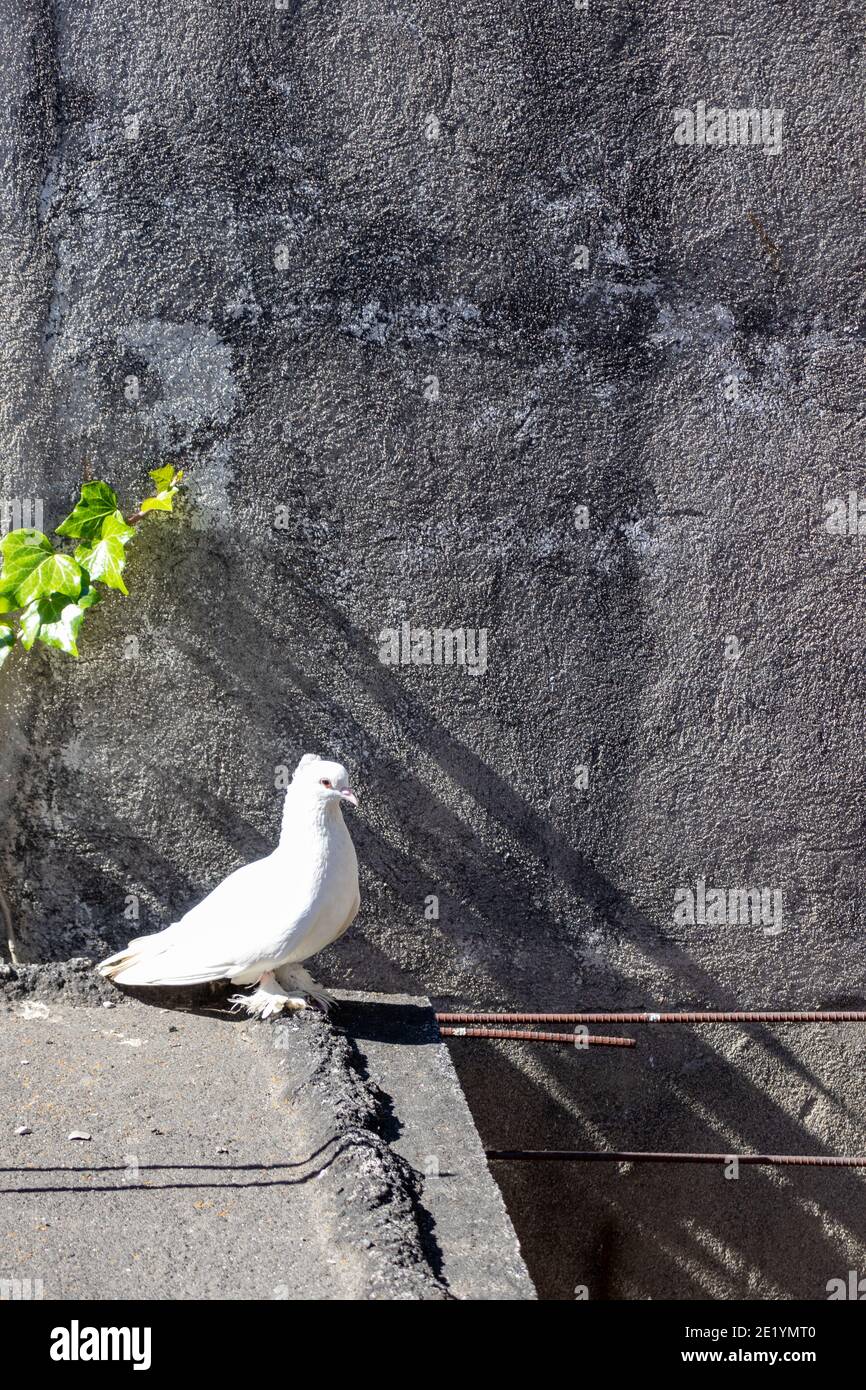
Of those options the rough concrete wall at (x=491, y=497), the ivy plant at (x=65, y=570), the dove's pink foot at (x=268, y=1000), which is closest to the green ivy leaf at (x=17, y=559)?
the ivy plant at (x=65, y=570)

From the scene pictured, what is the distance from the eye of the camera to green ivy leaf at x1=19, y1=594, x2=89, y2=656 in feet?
11.8

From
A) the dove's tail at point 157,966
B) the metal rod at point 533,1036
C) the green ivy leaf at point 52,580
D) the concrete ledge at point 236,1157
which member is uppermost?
the green ivy leaf at point 52,580

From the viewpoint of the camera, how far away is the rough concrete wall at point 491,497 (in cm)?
387

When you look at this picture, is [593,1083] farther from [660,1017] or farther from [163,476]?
[163,476]

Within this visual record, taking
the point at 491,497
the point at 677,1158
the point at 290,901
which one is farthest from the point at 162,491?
the point at 677,1158

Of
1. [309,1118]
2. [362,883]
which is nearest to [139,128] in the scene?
[362,883]

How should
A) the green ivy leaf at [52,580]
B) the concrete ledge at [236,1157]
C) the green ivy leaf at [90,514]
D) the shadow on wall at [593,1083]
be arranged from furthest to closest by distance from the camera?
the shadow on wall at [593,1083], the green ivy leaf at [90,514], the green ivy leaf at [52,580], the concrete ledge at [236,1157]

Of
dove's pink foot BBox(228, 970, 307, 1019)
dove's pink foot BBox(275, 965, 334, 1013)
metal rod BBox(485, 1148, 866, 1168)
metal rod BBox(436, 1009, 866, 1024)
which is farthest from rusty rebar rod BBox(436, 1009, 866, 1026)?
dove's pink foot BBox(228, 970, 307, 1019)

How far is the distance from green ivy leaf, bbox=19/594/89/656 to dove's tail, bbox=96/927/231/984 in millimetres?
918

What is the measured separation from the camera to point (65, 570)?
361cm

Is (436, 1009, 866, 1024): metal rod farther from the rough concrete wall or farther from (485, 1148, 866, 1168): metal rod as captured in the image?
(485, 1148, 866, 1168): metal rod

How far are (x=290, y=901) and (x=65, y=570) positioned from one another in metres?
1.28

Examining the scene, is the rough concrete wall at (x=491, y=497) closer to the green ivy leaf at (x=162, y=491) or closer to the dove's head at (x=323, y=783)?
the green ivy leaf at (x=162, y=491)

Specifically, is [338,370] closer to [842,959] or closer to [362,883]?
[362,883]
